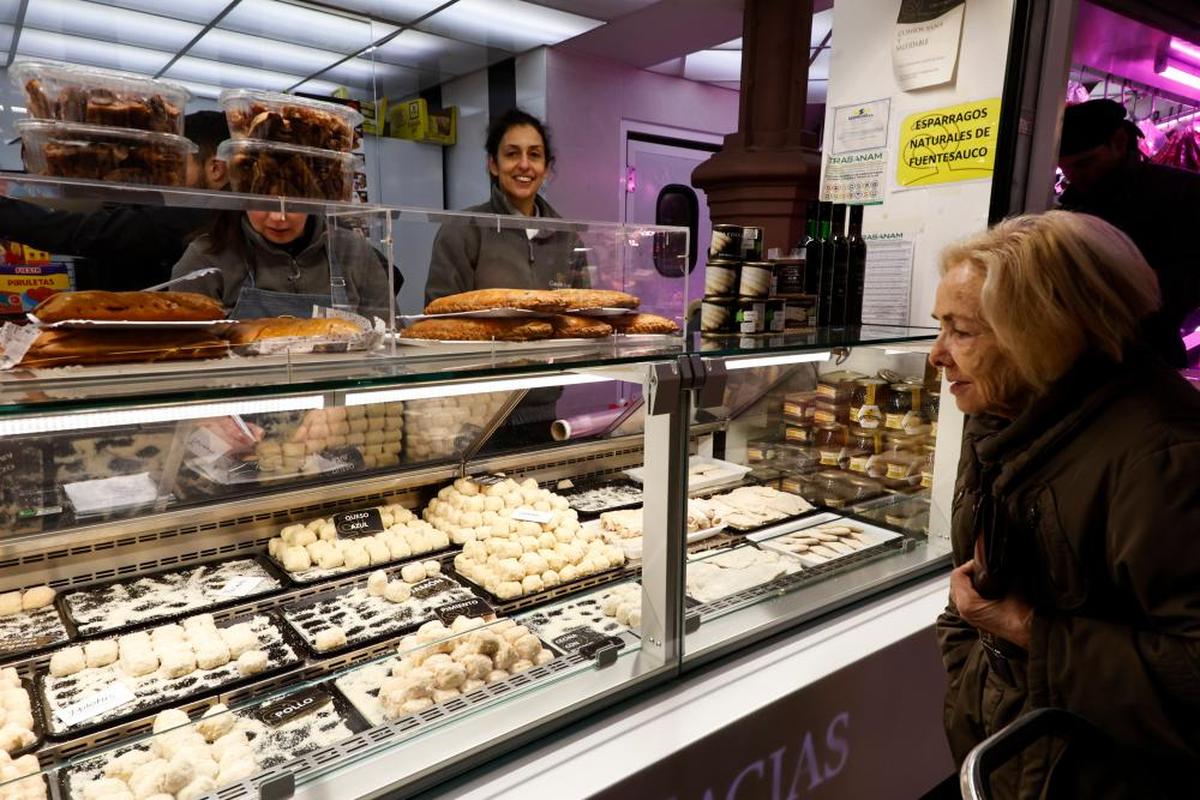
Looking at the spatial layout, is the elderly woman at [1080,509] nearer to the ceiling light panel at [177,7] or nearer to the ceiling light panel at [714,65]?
the ceiling light panel at [177,7]

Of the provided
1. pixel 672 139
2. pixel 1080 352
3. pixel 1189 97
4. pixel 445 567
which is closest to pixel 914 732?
pixel 1080 352

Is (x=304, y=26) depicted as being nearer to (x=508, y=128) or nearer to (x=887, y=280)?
(x=508, y=128)

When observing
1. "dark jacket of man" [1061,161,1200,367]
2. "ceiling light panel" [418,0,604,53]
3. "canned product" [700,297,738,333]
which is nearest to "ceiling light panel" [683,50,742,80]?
"ceiling light panel" [418,0,604,53]

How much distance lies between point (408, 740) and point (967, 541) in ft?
4.54

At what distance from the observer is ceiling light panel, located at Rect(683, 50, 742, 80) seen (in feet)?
24.5

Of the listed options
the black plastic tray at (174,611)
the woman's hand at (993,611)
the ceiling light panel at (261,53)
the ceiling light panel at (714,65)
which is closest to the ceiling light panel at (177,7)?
the ceiling light panel at (261,53)

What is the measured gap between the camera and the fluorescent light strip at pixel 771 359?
199 cm

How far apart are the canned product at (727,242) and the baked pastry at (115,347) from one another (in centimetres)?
165

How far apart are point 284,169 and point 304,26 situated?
562cm

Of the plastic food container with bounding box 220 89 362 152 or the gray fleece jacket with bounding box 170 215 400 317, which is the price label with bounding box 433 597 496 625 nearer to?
the gray fleece jacket with bounding box 170 215 400 317

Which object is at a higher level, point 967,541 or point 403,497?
point 967,541

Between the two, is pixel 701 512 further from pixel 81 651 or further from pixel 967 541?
pixel 81 651

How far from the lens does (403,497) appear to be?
8.55ft

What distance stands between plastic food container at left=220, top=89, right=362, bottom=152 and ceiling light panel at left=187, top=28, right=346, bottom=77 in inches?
228
